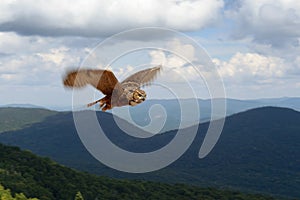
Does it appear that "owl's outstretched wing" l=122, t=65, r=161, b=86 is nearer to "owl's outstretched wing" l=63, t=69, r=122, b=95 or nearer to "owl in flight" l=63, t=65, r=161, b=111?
"owl in flight" l=63, t=65, r=161, b=111

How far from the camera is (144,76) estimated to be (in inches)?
307

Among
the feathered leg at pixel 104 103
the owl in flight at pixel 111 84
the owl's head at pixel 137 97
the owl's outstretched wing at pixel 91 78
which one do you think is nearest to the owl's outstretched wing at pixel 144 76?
the owl in flight at pixel 111 84

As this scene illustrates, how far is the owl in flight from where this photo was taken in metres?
6.29

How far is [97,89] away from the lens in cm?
661

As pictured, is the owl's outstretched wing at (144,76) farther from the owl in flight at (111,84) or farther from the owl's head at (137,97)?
the owl's head at (137,97)

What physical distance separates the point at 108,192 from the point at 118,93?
18805 centimetres

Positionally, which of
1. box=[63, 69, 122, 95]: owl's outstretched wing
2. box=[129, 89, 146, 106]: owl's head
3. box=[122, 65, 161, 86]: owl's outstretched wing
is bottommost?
box=[129, 89, 146, 106]: owl's head

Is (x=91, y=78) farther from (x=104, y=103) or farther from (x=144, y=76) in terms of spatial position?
(x=144, y=76)

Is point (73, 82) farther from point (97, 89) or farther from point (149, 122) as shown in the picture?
point (149, 122)

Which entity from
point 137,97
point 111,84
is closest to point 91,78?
point 111,84

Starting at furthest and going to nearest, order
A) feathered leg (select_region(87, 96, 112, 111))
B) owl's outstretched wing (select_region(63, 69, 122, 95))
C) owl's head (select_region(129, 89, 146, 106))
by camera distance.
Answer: feathered leg (select_region(87, 96, 112, 111)), owl's head (select_region(129, 89, 146, 106)), owl's outstretched wing (select_region(63, 69, 122, 95))

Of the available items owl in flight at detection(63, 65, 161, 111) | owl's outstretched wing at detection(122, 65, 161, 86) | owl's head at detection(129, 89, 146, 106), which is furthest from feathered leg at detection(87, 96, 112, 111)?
owl's head at detection(129, 89, 146, 106)

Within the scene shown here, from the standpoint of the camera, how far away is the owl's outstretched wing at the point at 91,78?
6230mm

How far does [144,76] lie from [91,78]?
5.53 feet
